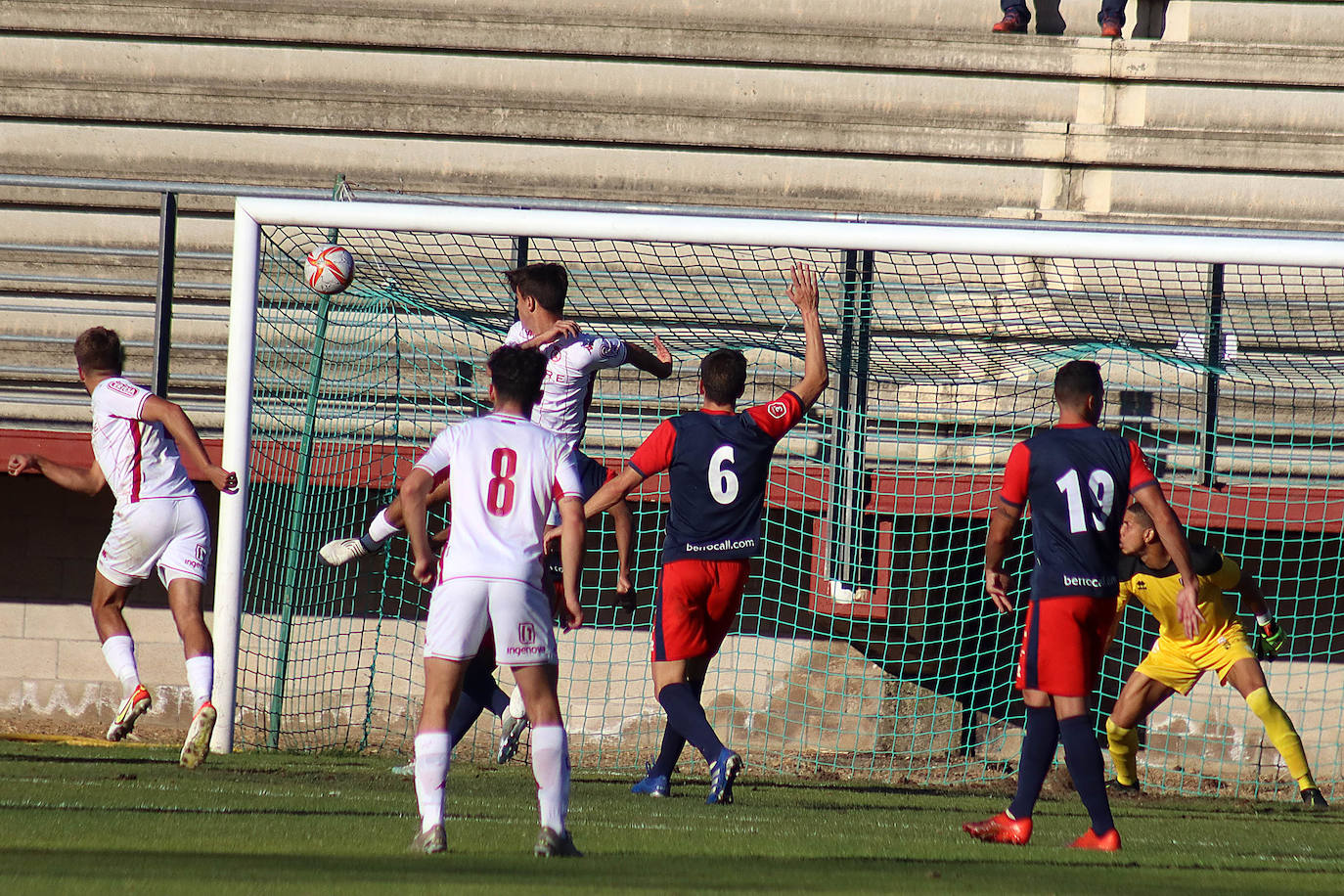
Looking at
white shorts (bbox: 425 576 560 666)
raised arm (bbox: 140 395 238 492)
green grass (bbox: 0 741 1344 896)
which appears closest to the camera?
green grass (bbox: 0 741 1344 896)

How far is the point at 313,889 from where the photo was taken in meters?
3.68

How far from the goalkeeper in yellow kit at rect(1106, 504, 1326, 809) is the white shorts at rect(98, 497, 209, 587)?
4983 millimetres

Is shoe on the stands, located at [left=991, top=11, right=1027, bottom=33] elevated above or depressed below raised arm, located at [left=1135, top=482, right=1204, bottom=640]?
above

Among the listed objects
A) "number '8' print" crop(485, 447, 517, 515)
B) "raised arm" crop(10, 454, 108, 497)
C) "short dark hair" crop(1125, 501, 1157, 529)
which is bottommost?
"raised arm" crop(10, 454, 108, 497)

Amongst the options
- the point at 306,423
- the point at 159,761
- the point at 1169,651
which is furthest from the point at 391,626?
the point at 1169,651

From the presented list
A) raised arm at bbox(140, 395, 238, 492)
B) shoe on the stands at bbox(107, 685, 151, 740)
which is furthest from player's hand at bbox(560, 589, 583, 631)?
shoe on the stands at bbox(107, 685, 151, 740)

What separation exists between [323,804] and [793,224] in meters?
3.95

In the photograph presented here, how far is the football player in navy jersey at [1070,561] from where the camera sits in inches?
212

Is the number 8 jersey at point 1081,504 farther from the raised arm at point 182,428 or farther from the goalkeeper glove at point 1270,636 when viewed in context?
the raised arm at point 182,428

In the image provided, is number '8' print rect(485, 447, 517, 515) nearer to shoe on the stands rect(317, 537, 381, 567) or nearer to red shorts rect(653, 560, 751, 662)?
red shorts rect(653, 560, 751, 662)

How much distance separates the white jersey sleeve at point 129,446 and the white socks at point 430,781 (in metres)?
3.07

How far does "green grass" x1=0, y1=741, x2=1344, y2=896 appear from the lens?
3.96 meters

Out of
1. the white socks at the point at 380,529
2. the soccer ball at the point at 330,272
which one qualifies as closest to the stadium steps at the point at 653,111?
the soccer ball at the point at 330,272

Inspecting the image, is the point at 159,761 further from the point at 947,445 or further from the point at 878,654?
the point at 947,445
